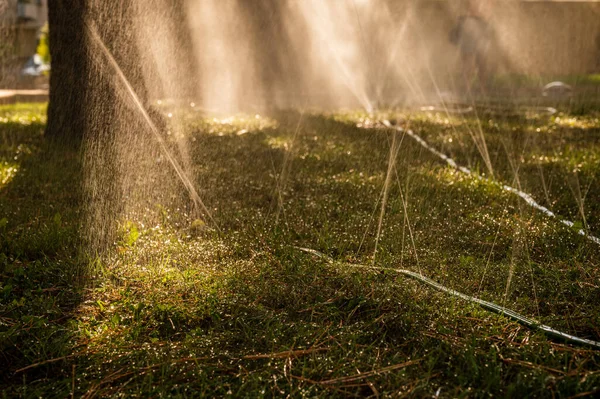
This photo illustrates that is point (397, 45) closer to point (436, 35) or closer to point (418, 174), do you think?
point (436, 35)

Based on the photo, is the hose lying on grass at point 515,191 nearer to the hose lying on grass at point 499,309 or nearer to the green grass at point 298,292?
the green grass at point 298,292

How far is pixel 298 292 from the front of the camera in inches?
96.3

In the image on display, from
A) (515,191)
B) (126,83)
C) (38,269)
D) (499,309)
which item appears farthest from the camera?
(126,83)

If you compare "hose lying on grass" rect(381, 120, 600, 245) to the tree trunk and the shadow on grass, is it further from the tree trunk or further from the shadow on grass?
the tree trunk

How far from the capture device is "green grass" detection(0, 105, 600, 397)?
74.3 inches

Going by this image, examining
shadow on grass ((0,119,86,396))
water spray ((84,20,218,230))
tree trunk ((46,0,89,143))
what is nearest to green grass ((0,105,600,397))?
shadow on grass ((0,119,86,396))

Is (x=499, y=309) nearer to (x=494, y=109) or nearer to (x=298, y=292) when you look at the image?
(x=298, y=292)

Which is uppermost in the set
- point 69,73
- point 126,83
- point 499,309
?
point 69,73

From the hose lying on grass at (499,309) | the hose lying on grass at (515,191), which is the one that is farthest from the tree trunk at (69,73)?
the hose lying on grass at (499,309)

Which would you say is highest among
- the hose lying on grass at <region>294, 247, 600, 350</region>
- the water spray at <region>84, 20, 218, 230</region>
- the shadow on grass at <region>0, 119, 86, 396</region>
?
the water spray at <region>84, 20, 218, 230</region>

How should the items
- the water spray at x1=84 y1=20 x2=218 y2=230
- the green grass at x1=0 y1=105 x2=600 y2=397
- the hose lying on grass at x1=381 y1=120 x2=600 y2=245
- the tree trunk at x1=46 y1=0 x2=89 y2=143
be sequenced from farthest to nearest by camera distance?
the tree trunk at x1=46 y1=0 x2=89 y2=143 < the water spray at x1=84 y1=20 x2=218 y2=230 < the hose lying on grass at x1=381 y1=120 x2=600 y2=245 < the green grass at x1=0 y1=105 x2=600 y2=397

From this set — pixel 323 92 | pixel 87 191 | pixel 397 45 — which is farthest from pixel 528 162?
pixel 397 45

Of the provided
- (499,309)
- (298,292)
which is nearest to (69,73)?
(298,292)

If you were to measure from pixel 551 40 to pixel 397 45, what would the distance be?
19.9ft
